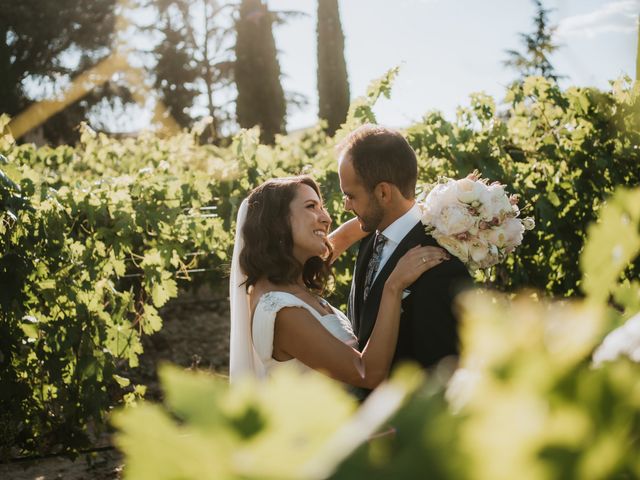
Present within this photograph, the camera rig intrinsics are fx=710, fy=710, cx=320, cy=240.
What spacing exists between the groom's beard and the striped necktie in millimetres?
65

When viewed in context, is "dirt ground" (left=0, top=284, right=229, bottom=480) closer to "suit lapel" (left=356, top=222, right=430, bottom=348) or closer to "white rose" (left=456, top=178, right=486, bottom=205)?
"suit lapel" (left=356, top=222, right=430, bottom=348)

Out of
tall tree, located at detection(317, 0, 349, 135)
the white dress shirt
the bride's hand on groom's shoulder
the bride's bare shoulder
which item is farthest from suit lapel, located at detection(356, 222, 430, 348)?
tall tree, located at detection(317, 0, 349, 135)

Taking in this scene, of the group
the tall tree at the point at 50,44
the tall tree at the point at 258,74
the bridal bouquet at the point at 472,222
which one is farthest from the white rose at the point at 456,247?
the tall tree at the point at 50,44

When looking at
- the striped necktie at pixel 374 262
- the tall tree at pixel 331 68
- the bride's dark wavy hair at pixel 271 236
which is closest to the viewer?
the striped necktie at pixel 374 262

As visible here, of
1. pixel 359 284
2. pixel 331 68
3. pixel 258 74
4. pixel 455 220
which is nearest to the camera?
pixel 455 220

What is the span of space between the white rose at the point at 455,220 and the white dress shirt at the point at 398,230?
43cm

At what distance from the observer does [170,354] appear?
10.6 m

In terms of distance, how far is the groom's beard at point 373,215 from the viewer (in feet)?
11.6

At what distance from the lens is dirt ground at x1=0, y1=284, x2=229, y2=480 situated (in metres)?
5.98

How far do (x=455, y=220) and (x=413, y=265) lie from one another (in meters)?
0.25

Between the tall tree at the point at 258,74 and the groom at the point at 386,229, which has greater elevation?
the tall tree at the point at 258,74

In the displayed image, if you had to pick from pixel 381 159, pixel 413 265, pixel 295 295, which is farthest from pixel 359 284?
pixel 413 265

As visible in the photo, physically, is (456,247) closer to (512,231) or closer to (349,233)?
(512,231)

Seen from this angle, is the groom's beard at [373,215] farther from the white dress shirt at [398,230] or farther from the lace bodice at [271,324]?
the lace bodice at [271,324]
